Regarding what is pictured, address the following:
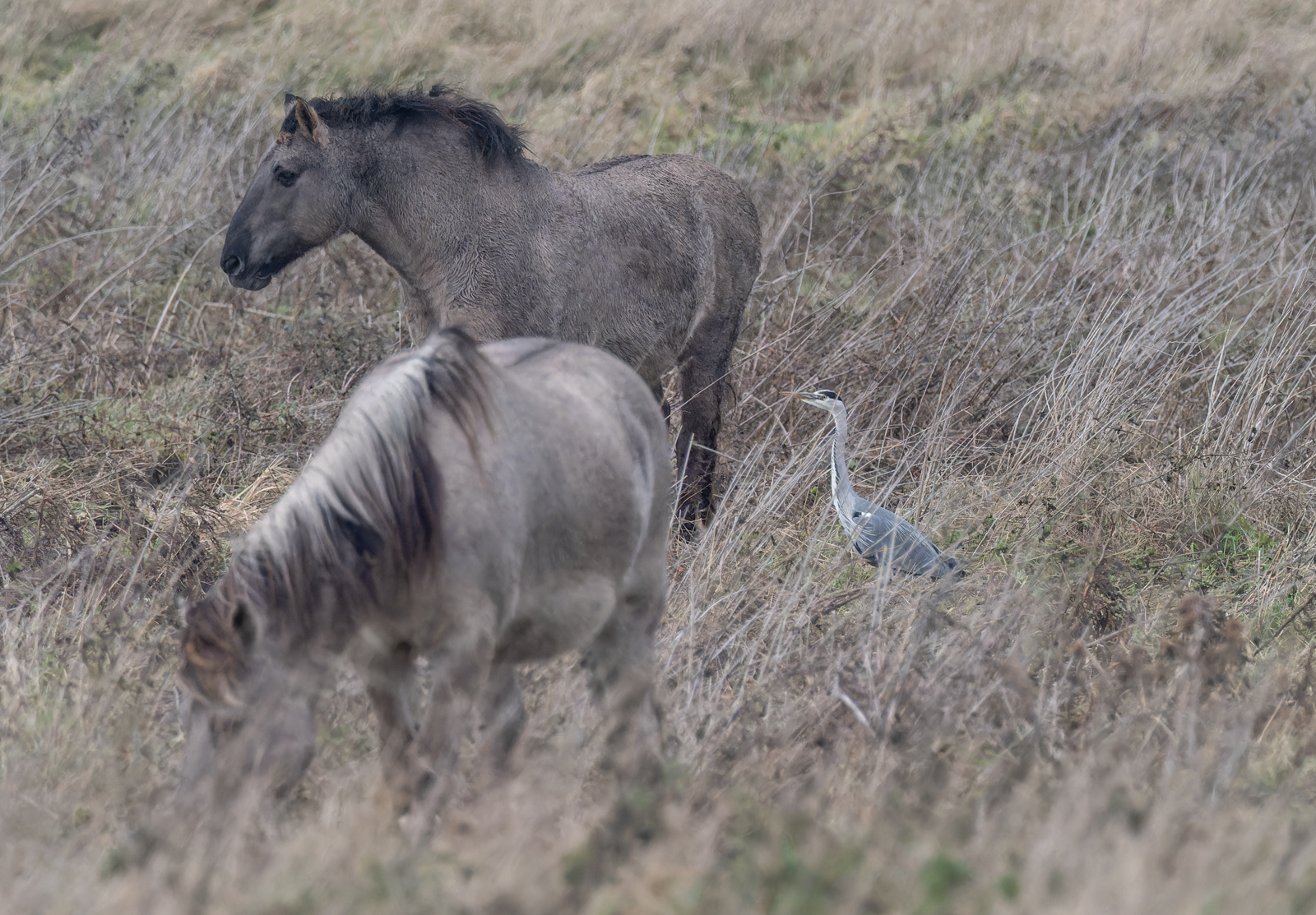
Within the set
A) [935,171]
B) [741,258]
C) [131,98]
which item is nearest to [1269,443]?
[741,258]

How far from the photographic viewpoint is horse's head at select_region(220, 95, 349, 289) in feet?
17.8

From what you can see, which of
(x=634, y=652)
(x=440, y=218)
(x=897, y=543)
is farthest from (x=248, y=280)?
(x=897, y=543)

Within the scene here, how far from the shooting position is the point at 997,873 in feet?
8.83

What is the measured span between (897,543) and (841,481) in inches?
17.2

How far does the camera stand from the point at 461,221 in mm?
5504

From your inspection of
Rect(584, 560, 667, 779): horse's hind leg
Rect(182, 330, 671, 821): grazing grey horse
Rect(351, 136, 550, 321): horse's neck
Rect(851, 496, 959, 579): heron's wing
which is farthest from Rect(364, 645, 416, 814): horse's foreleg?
Rect(351, 136, 550, 321): horse's neck

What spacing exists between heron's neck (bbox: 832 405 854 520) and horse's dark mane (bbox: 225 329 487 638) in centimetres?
271

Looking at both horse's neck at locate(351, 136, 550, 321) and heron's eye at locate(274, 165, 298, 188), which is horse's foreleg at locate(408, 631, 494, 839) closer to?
horse's neck at locate(351, 136, 550, 321)

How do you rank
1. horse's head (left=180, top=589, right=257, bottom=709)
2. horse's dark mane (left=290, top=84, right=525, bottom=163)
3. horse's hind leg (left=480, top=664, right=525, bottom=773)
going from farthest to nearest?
horse's dark mane (left=290, top=84, right=525, bottom=163) < horse's hind leg (left=480, top=664, right=525, bottom=773) < horse's head (left=180, top=589, right=257, bottom=709)

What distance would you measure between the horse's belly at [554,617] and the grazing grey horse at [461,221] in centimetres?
210

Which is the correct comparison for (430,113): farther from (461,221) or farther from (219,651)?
(219,651)

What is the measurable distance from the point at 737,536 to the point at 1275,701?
1950 millimetres

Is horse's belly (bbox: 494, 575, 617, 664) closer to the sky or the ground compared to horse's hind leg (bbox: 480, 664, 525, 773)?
closer to the sky

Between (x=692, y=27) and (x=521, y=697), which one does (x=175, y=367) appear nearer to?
(x=521, y=697)
